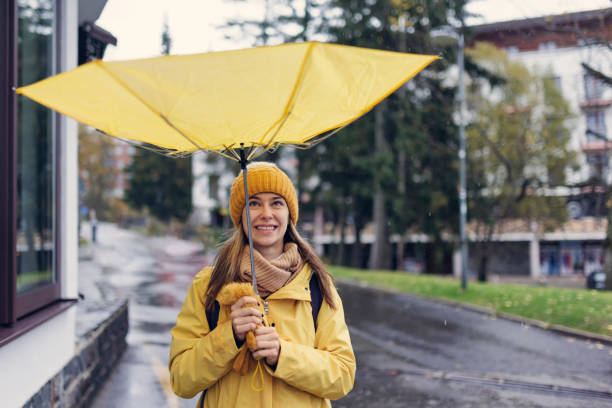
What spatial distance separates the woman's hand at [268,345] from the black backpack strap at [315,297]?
0.98 ft

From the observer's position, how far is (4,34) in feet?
12.4

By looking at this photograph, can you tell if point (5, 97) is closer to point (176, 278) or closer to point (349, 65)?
point (349, 65)

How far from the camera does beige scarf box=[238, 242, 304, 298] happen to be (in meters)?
2.41

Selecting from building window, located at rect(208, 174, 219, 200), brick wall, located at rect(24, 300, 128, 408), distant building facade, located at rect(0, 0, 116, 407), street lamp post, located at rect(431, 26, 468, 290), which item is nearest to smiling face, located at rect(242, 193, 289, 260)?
distant building facade, located at rect(0, 0, 116, 407)

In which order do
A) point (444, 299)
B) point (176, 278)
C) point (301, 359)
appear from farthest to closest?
point (176, 278) < point (444, 299) < point (301, 359)

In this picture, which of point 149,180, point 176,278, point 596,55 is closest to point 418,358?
point 596,55

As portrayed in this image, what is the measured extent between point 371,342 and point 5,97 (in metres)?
7.43

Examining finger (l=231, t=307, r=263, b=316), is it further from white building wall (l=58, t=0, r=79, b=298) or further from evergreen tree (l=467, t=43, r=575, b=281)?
evergreen tree (l=467, t=43, r=575, b=281)

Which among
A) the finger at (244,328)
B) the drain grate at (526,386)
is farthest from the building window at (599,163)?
the finger at (244,328)

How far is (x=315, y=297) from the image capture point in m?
2.49

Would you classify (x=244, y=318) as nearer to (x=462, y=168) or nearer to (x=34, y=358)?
(x=34, y=358)

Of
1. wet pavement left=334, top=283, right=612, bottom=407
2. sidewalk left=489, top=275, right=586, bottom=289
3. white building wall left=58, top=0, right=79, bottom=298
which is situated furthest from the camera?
sidewalk left=489, top=275, right=586, bottom=289

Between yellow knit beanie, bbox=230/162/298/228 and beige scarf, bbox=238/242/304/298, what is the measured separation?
0.22 m

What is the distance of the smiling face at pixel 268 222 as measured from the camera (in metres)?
2.55
